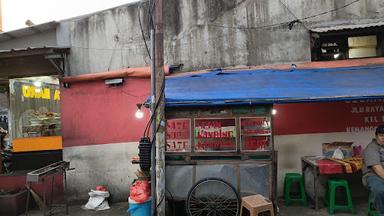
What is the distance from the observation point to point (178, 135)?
286 inches

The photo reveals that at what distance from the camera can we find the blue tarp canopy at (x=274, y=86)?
6.48m

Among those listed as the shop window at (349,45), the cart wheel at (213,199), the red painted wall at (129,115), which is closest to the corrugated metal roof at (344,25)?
the shop window at (349,45)

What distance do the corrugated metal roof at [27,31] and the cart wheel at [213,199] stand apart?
663cm

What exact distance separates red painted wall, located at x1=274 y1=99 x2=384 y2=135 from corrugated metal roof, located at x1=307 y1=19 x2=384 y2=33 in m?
1.90

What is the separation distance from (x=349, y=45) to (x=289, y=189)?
426 cm

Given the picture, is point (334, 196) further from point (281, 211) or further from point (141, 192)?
point (141, 192)

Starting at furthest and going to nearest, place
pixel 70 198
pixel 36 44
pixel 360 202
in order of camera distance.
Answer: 1. pixel 36 44
2. pixel 70 198
3. pixel 360 202

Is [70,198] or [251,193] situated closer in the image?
[251,193]

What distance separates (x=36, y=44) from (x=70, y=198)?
4.69 meters

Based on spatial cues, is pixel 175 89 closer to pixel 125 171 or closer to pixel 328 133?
pixel 125 171

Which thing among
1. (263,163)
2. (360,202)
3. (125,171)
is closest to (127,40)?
(125,171)

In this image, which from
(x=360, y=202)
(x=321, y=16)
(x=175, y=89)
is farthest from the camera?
(x=321, y=16)

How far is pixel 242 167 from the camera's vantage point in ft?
22.6

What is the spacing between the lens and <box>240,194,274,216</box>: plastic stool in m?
5.99
